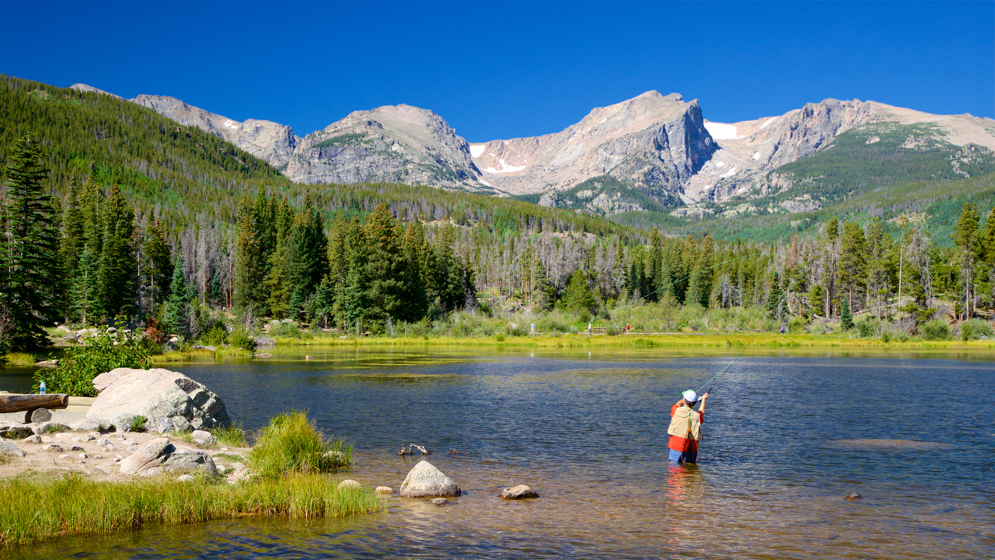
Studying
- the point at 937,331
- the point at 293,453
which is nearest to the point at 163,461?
the point at 293,453

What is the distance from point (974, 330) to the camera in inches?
3354

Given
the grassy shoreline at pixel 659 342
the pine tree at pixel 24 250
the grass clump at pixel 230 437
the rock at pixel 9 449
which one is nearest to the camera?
the rock at pixel 9 449

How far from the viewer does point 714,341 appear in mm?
85312

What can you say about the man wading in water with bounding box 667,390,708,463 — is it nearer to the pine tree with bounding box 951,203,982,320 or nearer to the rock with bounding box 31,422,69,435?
the rock with bounding box 31,422,69,435

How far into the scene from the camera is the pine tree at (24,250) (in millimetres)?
46000

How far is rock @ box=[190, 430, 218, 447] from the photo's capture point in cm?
1791

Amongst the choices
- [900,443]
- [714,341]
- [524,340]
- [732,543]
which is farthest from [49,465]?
[714,341]

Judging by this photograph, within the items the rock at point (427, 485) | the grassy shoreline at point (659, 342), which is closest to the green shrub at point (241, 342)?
the grassy shoreline at point (659, 342)

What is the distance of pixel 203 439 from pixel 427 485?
759 cm

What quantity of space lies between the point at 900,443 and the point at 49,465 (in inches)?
925

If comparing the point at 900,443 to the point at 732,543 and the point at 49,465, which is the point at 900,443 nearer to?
the point at 732,543

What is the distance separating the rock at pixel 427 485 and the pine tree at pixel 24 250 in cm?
4382

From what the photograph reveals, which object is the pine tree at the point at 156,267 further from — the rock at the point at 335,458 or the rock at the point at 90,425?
the rock at the point at 335,458

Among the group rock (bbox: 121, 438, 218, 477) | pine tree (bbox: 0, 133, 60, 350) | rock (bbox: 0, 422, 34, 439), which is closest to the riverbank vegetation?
rock (bbox: 121, 438, 218, 477)
